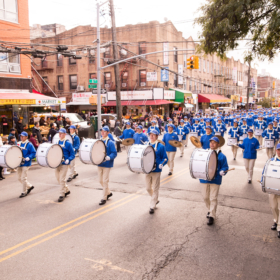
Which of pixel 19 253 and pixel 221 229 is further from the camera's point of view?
pixel 221 229

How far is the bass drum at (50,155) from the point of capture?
27.1 ft

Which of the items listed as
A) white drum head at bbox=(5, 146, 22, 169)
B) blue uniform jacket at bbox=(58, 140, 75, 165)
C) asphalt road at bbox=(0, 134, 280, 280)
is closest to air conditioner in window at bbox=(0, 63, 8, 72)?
asphalt road at bbox=(0, 134, 280, 280)

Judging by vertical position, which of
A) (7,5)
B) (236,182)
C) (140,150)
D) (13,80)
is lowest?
(236,182)

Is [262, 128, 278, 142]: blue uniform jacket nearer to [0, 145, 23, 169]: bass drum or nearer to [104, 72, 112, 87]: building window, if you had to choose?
[0, 145, 23, 169]: bass drum

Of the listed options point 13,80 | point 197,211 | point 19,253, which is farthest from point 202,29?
point 13,80

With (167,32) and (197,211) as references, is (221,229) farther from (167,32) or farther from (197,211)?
(167,32)

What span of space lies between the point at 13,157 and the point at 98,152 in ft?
8.71

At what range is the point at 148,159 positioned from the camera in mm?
7242

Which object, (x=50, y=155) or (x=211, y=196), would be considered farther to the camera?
(x=50, y=155)

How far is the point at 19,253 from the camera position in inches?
214

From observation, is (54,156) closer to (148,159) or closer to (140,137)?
(148,159)

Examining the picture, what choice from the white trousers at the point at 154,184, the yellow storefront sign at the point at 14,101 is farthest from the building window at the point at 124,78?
the white trousers at the point at 154,184

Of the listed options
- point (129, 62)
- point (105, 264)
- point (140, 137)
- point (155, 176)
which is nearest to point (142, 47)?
point (129, 62)

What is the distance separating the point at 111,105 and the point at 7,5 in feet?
59.6
